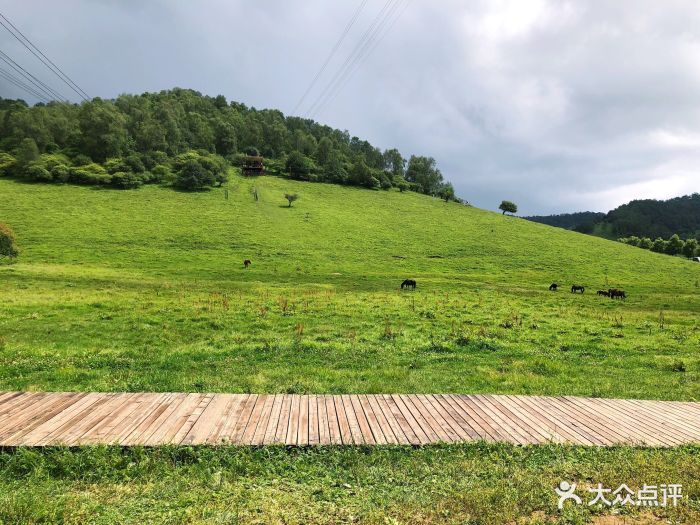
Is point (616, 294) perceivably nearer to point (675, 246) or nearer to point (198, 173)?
point (198, 173)

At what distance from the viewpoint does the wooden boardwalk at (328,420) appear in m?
8.16

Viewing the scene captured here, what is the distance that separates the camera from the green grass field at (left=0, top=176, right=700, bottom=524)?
6.25 metres

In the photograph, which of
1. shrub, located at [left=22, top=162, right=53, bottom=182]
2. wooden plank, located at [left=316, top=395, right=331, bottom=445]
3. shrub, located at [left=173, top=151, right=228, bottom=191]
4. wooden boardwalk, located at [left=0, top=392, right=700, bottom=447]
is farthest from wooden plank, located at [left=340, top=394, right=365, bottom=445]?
shrub, located at [left=22, top=162, right=53, bottom=182]

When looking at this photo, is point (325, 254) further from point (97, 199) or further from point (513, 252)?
point (97, 199)

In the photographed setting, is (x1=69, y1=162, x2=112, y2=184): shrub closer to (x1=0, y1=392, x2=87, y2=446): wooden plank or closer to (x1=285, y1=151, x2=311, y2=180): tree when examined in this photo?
(x1=285, y1=151, x2=311, y2=180): tree

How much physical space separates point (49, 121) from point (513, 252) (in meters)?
145

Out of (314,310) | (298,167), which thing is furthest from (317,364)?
(298,167)

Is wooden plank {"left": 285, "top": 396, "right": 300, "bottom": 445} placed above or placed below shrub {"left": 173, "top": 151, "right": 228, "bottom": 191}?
below

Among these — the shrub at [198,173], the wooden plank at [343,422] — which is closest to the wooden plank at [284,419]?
the wooden plank at [343,422]

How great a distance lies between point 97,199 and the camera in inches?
3406

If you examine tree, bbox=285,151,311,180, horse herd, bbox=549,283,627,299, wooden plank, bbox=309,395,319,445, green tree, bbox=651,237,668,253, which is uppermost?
tree, bbox=285,151,311,180

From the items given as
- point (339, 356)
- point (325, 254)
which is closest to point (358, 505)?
point (339, 356)

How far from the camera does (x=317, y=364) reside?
14.4m

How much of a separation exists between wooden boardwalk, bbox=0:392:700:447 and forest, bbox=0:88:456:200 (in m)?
102
